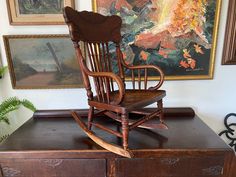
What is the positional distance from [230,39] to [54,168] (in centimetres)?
167

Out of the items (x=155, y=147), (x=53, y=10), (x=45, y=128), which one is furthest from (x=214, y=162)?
(x=53, y=10)

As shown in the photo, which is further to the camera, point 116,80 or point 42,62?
point 42,62

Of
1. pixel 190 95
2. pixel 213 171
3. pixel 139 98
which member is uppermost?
pixel 139 98

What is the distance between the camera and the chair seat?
1089mm

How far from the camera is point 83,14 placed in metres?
1.29

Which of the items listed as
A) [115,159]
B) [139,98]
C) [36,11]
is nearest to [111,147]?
[115,159]

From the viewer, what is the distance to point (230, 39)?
5.29 feet

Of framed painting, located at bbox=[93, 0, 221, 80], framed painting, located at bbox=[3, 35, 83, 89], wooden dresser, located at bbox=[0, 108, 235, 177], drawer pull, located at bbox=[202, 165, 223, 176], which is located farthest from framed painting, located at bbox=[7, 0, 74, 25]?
drawer pull, located at bbox=[202, 165, 223, 176]

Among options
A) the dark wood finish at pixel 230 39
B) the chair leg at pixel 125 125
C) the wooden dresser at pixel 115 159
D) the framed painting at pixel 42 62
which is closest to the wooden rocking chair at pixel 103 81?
the chair leg at pixel 125 125

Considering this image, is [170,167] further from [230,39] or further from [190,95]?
[230,39]

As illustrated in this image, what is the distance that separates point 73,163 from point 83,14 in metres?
0.96

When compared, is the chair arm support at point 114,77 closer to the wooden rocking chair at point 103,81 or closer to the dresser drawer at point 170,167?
the wooden rocking chair at point 103,81

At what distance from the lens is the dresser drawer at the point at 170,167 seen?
1.16 meters

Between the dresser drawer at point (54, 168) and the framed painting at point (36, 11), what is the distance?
1071 millimetres
